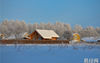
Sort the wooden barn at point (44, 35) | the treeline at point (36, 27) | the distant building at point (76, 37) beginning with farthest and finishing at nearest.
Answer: the distant building at point (76, 37)
the wooden barn at point (44, 35)
the treeline at point (36, 27)

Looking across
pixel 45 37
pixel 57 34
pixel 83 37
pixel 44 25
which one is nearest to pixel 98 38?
pixel 83 37

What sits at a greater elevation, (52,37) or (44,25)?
(44,25)

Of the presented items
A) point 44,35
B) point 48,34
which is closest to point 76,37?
point 48,34

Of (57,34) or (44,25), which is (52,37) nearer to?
(57,34)

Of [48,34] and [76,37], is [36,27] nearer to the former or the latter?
[48,34]

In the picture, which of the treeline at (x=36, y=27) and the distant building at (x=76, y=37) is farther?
the distant building at (x=76, y=37)

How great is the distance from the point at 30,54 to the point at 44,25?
195 inches

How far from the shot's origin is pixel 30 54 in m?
4.85

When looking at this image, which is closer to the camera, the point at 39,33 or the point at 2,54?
the point at 2,54

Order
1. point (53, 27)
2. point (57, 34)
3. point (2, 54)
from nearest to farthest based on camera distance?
point (2, 54) < point (53, 27) < point (57, 34)

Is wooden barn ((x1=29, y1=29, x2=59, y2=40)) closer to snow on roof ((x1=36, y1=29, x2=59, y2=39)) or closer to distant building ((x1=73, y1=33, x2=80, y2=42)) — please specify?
snow on roof ((x1=36, y1=29, x2=59, y2=39))

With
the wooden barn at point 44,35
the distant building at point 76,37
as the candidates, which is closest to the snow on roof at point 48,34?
the wooden barn at point 44,35

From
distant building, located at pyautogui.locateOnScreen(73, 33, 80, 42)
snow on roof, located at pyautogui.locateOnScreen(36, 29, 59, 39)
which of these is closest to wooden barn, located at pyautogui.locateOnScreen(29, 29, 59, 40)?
snow on roof, located at pyautogui.locateOnScreen(36, 29, 59, 39)

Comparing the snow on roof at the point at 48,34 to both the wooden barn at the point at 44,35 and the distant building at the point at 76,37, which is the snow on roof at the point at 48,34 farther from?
the distant building at the point at 76,37
